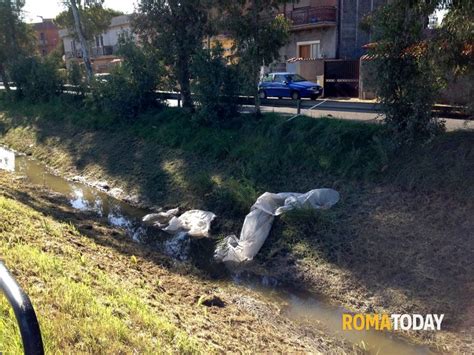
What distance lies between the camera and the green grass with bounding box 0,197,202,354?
3.55 metres

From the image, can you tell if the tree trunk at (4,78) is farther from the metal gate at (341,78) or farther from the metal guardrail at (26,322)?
the metal guardrail at (26,322)

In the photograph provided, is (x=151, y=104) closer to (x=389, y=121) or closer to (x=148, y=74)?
(x=148, y=74)

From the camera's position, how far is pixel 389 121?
29.6 feet

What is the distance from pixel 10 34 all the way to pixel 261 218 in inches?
978

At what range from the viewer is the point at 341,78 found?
74.7ft

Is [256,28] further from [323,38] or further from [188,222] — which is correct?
[323,38]

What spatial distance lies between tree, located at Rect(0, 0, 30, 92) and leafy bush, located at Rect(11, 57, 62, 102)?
1.75 meters

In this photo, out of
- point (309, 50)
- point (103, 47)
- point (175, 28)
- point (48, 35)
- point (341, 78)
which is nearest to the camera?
point (175, 28)

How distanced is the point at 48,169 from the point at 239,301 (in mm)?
11580

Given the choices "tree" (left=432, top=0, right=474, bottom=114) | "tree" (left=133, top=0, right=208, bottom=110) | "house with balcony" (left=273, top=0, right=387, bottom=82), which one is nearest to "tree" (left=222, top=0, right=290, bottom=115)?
"tree" (left=133, top=0, right=208, bottom=110)

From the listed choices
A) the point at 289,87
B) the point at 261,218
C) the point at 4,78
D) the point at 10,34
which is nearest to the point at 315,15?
the point at 289,87

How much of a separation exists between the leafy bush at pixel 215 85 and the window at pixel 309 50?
1610cm

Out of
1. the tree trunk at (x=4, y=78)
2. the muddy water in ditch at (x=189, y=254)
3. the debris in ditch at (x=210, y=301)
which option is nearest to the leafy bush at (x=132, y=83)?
the muddy water in ditch at (x=189, y=254)

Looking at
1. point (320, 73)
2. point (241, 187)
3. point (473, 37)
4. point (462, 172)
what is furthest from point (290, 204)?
point (320, 73)
